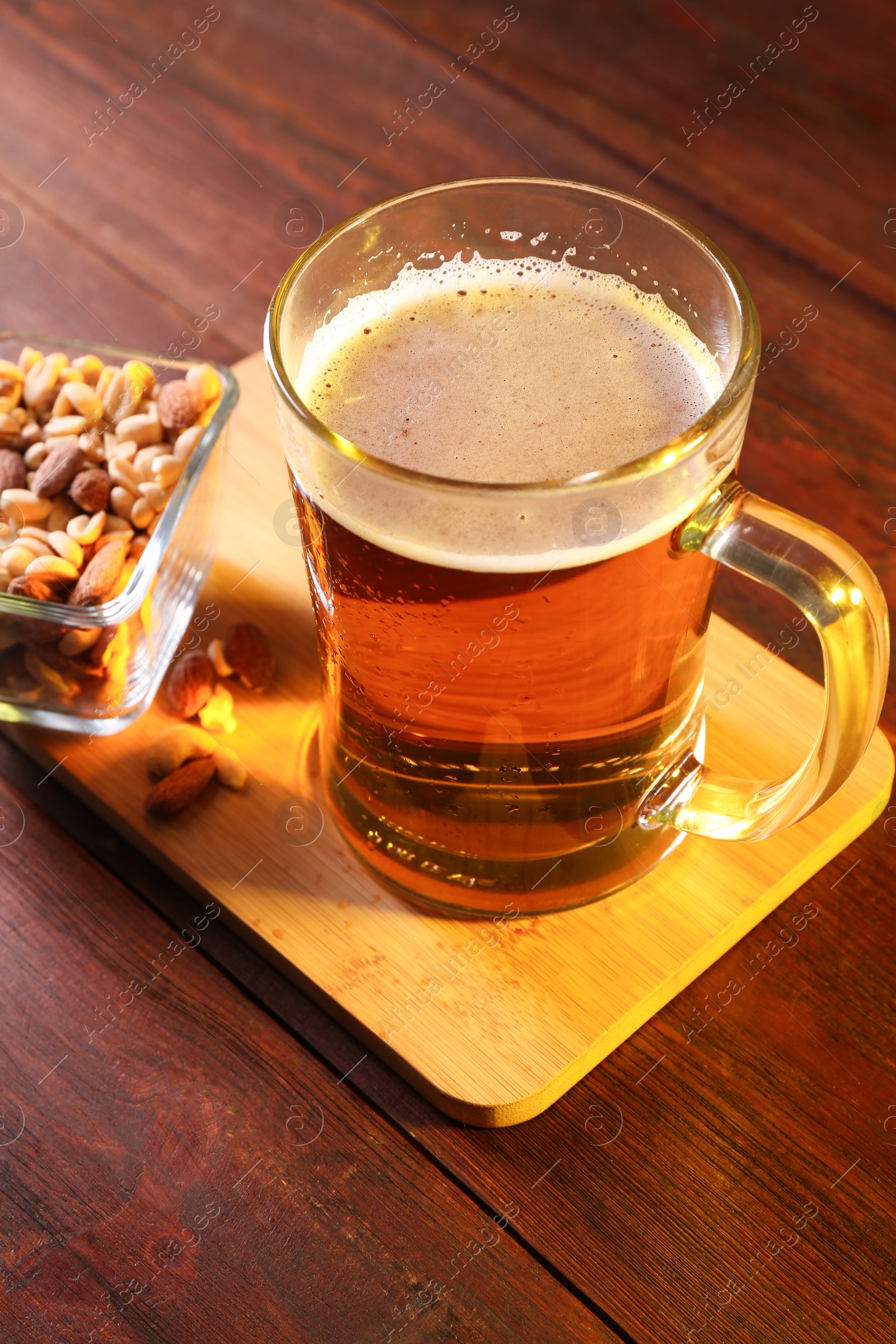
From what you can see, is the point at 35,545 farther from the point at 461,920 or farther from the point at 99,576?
the point at 461,920

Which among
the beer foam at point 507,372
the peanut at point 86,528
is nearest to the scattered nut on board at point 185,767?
the peanut at point 86,528

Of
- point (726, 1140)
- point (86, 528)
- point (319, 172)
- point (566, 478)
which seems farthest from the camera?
point (319, 172)

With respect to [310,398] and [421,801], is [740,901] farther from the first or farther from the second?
[310,398]

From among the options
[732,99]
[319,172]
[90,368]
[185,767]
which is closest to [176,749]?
[185,767]

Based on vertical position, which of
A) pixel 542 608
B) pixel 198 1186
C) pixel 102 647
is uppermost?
pixel 542 608

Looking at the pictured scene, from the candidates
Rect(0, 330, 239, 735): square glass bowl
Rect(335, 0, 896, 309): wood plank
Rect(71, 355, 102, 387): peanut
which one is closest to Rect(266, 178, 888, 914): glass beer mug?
Rect(0, 330, 239, 735): square glass bowl

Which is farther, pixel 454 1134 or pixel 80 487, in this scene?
pixel 80 487

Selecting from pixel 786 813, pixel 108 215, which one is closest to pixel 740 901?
pixel 786 813

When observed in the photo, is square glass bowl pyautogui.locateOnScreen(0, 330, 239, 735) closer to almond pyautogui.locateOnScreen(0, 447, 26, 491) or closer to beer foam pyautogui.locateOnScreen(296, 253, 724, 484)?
almond pyautogui.locateOnScreen(0, 447, 26, 491)

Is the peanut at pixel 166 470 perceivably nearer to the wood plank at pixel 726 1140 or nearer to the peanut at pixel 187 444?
the peanut at pixel 187 444
